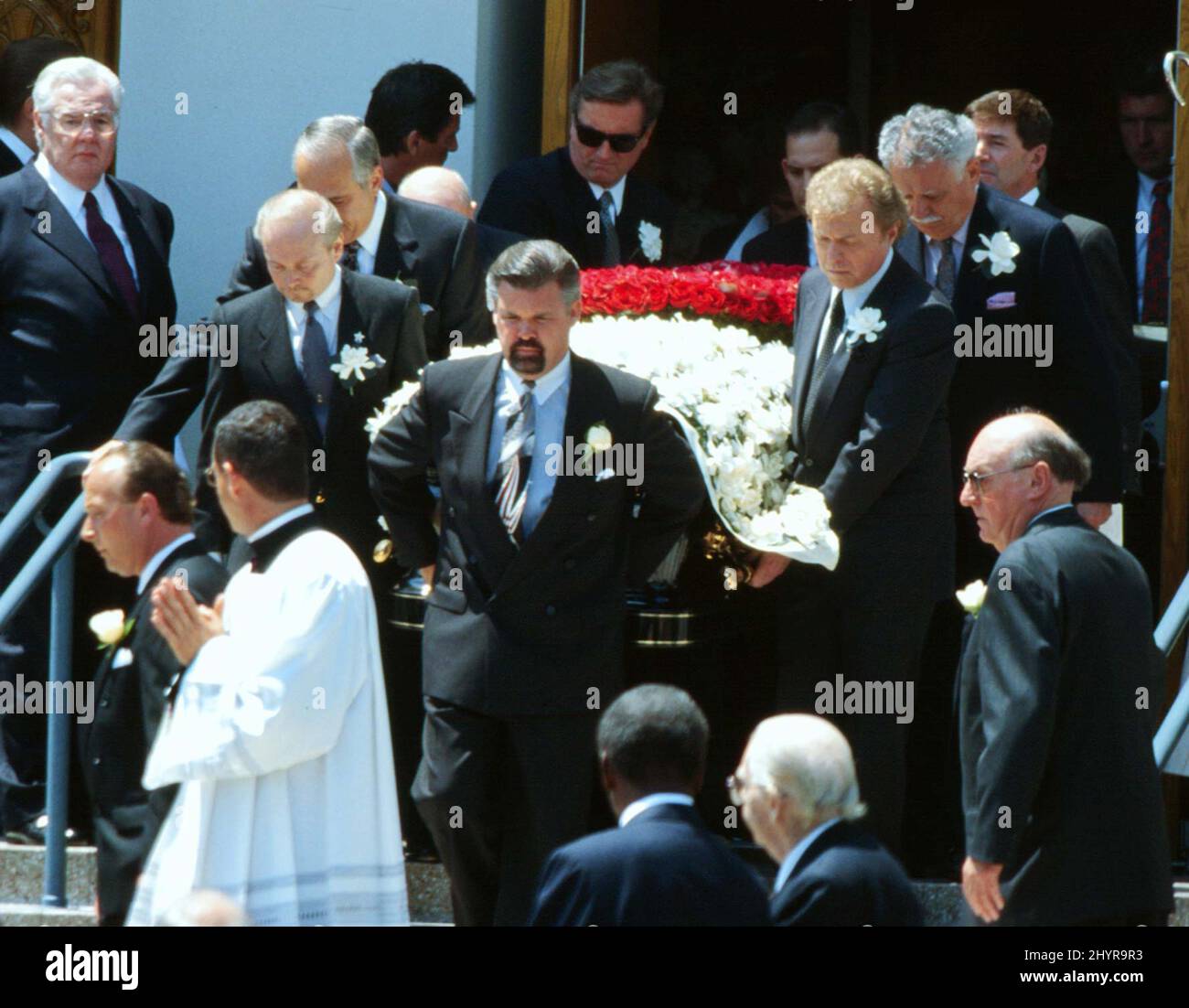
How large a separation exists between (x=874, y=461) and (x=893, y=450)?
0.06 meters

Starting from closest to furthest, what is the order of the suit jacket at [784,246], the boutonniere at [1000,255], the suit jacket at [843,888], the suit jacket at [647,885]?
1. the suit jacket at [647,885]
2. the suit jacket at [843,888]
3. the boutonniere at [1000,255]
4. the suit jacket at [784,246]

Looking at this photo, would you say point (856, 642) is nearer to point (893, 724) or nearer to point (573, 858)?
point (893, 724)

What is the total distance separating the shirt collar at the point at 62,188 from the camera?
7801mm

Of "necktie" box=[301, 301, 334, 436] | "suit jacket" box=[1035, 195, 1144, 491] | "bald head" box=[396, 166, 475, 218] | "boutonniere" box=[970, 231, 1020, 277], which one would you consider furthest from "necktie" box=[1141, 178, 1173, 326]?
"necktie" box=[301, 301, 334, 436]

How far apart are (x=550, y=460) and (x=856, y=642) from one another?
1.03 m

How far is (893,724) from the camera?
7023 mm

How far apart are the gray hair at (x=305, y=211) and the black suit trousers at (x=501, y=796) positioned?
1362 mm

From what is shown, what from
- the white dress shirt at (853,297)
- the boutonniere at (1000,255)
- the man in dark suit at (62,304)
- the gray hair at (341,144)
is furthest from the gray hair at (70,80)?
the boutonniere at (1000,255)

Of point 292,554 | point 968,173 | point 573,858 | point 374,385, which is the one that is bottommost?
point 573,858

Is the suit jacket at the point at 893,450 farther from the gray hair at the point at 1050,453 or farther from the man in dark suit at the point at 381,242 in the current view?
the man in dark suit at the point at 381,242

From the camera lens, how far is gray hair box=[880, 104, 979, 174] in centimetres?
733

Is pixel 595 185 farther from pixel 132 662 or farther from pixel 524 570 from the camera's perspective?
pixel 132 662

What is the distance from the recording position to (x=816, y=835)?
5.21 metres

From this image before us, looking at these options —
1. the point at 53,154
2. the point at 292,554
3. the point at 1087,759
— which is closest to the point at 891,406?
the point at 1087,759
